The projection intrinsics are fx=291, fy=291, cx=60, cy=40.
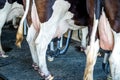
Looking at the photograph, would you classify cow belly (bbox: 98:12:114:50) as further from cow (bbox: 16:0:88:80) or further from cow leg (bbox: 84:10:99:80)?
cow (bbox: 16:0:88:80)

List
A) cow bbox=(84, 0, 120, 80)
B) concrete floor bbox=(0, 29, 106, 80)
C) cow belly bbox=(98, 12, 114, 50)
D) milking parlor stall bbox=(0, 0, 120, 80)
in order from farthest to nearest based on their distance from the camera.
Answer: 1. concrete floor bbox=(0, 29, 106, 80)
2. milking parlor stall bbox=(0, 0, 120, 80)
3. cow belly bbox=(98, 12, 114, 50)
4. cow bbox=(84, 0, 120, 80)

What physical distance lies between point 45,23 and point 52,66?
0.74m

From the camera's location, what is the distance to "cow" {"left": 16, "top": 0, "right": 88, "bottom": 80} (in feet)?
10.2

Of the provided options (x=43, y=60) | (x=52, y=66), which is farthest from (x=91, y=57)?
(x=52, y=66)

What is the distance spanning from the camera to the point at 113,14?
8.33 ft

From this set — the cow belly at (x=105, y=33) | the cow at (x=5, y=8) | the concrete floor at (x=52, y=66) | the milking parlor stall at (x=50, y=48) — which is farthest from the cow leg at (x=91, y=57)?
the cow at (x=5, y=8)

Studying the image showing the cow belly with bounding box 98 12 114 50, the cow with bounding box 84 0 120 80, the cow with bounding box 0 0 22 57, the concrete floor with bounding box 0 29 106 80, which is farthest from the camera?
the cow with bounding box 0 0 22 57

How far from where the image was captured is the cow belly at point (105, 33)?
8.74 ft

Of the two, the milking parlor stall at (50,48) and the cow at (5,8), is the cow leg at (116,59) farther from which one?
the cow at (5,8)

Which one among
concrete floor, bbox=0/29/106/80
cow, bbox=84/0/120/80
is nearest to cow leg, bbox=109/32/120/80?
cow, bbox=84/0/120/80

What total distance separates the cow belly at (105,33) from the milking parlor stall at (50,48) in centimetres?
7

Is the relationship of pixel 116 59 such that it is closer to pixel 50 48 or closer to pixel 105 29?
pixel 105 29

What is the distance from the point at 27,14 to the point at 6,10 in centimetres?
65

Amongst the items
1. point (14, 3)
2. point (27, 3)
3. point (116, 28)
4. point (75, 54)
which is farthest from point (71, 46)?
point (116, 28)
